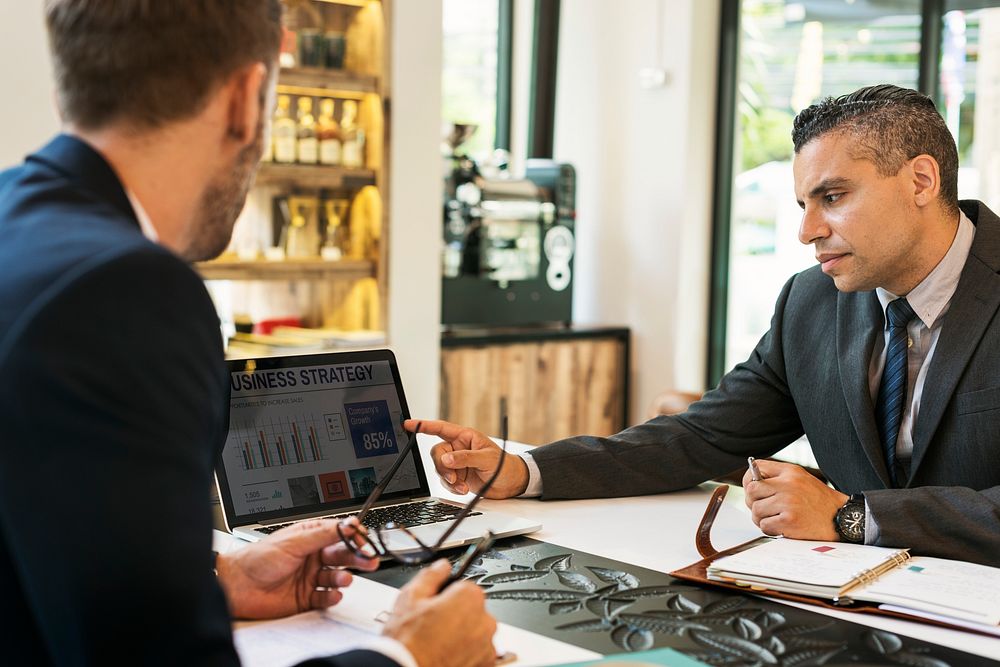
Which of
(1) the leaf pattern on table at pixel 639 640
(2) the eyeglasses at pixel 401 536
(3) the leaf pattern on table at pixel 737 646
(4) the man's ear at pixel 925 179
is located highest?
(4) the man's ear at pixel 925 179

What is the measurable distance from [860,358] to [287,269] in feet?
8.69

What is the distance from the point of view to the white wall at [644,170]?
5.22m

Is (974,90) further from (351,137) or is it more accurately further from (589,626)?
(589,626)

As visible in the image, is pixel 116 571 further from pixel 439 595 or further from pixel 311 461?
pixel 311 461

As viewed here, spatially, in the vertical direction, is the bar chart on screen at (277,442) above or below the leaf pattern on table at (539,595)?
above

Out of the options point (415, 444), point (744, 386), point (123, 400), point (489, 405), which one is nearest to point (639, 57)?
point (489, 405)

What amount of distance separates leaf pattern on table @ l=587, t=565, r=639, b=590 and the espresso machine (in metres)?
3.35

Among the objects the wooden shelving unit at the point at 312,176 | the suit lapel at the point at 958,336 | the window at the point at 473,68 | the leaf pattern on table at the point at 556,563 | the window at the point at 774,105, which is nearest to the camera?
the leaf pattern on table at the point at 556,563

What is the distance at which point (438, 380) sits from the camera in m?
4.53

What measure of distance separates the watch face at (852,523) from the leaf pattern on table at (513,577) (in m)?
0.47

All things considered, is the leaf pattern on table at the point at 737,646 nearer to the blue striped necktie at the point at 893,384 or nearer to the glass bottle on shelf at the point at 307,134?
the blue striped necktie at the point at 893,384

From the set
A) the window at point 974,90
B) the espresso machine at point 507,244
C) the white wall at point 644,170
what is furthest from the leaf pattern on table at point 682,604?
the white wall at point 644,170

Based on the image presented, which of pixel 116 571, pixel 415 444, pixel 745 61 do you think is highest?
pixel 745 61

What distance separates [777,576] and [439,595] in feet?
1.63
